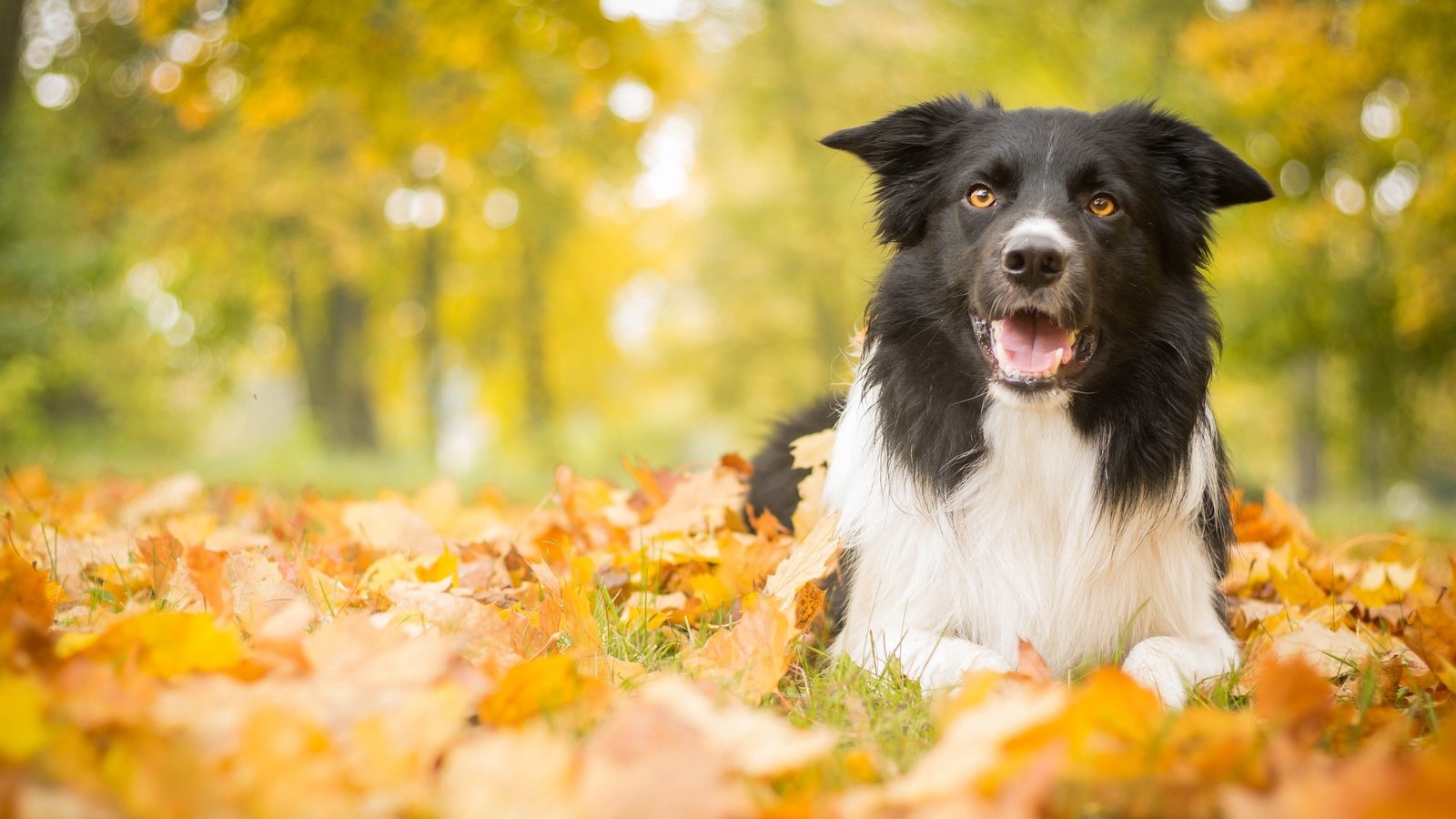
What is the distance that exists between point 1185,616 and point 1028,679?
1052 millimetres

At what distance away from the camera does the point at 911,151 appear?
333cm

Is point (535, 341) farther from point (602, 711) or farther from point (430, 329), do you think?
point (602, 711)

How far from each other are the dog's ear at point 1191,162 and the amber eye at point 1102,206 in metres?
0.32

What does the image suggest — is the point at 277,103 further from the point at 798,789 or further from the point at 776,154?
the point at 776,154

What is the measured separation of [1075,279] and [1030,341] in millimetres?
223

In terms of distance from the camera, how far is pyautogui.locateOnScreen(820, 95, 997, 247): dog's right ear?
Result: 3.24m

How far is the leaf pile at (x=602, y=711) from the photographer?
1253 mm

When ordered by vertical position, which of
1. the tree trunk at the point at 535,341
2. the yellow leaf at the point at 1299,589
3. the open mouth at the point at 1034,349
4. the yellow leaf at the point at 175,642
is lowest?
the tree trunk at the point at 535,341

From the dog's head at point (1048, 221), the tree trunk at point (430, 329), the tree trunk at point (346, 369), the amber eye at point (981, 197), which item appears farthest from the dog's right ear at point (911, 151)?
the tree trunk at point (430, 329)

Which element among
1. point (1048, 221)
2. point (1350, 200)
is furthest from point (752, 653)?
point (1350, 200)

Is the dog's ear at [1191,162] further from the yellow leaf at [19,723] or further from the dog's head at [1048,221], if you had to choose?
the yellow leaf at [19,723]

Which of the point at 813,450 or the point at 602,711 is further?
the point at 813,450

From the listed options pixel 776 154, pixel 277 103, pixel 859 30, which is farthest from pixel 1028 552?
pixel 776 154

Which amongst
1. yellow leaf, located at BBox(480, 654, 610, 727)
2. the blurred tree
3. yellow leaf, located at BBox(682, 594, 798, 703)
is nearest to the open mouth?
yellow leaf, located at BBox(682, 594, 798, 703)
